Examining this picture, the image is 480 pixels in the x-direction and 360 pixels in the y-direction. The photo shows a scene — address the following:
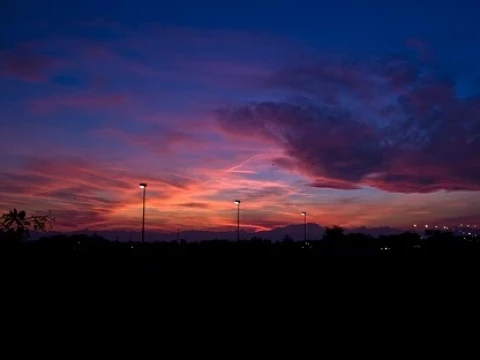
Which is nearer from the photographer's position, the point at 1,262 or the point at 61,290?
the point at 61,290

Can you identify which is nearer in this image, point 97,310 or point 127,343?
point 127,343

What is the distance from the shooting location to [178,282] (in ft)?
80.8

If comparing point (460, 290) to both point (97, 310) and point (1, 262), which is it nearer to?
point (97, 310)

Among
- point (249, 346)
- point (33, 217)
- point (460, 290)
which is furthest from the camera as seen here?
point (33, 217)

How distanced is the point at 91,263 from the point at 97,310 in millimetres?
11638

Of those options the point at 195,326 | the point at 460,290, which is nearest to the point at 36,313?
the point at 195,326

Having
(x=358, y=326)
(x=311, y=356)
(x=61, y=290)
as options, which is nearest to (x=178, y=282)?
(x=61, y=290)

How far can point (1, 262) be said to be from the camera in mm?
25484

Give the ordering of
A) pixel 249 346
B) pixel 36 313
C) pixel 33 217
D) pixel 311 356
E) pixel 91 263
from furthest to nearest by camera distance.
Result: pixel 33 217 < pixel 91 263 < pixel 36 313 < pixel 249 346 < pixel 311 356

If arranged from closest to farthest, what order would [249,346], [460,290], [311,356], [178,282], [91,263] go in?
[311,356]
[249,346]
[460,290]
[178,282]
[91,263]

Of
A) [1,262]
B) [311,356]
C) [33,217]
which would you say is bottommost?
[311,356]

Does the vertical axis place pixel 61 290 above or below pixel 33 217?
below

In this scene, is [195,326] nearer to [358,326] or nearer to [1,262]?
[358,326]

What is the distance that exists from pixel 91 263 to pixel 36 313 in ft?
39.6
